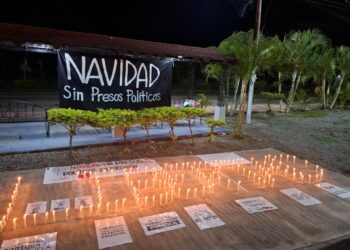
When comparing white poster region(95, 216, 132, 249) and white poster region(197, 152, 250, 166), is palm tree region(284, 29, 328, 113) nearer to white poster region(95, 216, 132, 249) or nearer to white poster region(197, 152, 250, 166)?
white poster region(197, 152, 250, 166)

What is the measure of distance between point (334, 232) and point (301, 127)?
30.2ft

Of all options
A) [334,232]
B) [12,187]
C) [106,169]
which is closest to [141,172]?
[106,169]

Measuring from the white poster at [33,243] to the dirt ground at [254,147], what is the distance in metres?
2.87

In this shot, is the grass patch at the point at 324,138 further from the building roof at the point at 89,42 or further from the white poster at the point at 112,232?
the white poster at the point at 112,232

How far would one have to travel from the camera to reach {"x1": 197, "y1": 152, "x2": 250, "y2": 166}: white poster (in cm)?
674

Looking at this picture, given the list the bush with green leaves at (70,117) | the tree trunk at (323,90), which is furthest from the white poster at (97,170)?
the tree trunk at (323,90)

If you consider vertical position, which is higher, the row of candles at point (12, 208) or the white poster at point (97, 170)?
the white poster at point (97, 170)

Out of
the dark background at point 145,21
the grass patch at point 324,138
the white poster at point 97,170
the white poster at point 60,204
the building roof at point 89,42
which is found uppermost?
the dark background at point 145,21

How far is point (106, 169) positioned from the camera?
5.90 m

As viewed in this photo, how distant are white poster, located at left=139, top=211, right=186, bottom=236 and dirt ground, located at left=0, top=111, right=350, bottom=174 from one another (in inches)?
115

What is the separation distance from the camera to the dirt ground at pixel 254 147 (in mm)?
6543

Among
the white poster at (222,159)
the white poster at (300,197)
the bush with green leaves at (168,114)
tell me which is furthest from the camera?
the bush with green leaves at (168,114)

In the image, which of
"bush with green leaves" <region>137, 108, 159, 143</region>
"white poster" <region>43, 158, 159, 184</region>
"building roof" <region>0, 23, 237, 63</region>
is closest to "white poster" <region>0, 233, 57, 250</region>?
"white poster" <region>43, 158, 159, 184</region>

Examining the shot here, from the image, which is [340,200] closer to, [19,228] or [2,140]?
[19,228]
